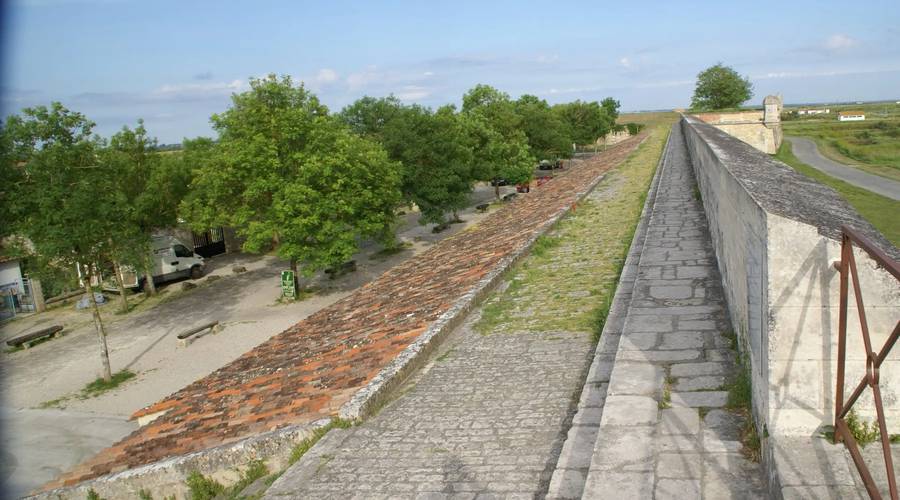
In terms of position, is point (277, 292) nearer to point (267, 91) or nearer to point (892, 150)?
point (267, 91)

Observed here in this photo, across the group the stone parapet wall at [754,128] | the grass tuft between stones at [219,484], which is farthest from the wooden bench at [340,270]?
the stone parapet wall at [754,128]

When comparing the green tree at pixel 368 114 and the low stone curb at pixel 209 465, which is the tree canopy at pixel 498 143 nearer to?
the green tree at pixel 368 114

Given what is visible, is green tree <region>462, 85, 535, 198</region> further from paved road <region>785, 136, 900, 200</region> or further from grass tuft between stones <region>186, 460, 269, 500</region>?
grass tuft between stones <region>186, 460, 269, 500</region>

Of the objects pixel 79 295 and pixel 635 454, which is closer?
pixel 635 454

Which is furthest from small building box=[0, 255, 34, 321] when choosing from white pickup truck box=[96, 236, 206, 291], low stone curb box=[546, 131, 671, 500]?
low stone curb box=[546, 131, 671, 500]

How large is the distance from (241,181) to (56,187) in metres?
7.08

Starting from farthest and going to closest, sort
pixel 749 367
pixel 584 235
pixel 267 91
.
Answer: pixel 267 91 → pixel 584 235 → pixel 749 367

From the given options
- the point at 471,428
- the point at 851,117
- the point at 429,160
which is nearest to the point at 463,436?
the point at 471,428

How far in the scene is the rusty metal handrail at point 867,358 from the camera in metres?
2.12

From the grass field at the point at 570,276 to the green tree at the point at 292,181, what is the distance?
10342mm

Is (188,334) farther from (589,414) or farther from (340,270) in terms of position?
(589,414)

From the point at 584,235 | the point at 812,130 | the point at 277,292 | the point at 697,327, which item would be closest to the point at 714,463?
the point at 697,327

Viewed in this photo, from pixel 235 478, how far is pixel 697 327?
13.0 ft

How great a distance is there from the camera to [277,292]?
79.6ft
